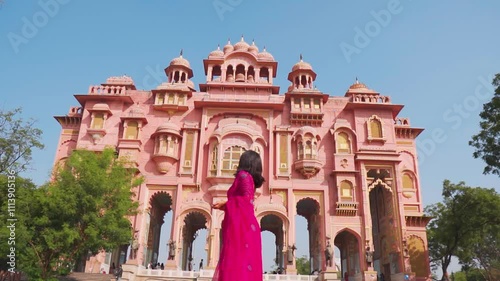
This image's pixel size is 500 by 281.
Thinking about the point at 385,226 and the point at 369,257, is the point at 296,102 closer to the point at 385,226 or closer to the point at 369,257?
the point at 385,226

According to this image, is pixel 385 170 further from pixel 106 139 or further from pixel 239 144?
pixel 106 139

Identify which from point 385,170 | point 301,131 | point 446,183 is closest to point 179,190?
point 301,131

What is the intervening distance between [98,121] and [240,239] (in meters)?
24.2

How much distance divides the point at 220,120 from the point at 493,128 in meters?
15.8

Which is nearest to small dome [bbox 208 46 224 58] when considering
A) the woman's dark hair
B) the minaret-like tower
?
the minaret-like tower

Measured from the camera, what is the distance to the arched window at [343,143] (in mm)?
25531

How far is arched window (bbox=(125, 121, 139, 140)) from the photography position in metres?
25.5

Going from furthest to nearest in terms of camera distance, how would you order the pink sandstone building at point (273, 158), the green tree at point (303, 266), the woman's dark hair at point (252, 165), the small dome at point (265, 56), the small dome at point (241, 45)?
the green tree at point (303, 266)
the small dome at point (241, 45)
the small dome at point (265, 56)
the pink sandstone building at point (273, 158)
the woman's dark hair at point (252, 165)

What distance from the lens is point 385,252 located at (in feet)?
81.2

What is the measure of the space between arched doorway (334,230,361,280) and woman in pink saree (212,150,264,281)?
66.7ft

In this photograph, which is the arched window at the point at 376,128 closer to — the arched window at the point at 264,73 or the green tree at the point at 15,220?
the arched window at the point at 264,73

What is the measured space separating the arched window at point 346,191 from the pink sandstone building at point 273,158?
63mm

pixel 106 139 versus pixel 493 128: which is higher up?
pixel 106 139

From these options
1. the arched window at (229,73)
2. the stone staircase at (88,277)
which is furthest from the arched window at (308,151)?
the stone staircase at (88,277)
